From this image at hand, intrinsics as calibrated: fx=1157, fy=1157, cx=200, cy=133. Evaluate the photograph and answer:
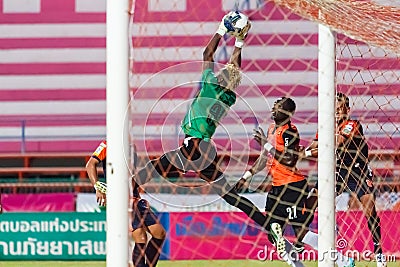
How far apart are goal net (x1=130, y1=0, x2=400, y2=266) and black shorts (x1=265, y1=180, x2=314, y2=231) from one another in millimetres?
249

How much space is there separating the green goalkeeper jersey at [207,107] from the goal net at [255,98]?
0.11 meters

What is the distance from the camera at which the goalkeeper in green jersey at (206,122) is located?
567cm

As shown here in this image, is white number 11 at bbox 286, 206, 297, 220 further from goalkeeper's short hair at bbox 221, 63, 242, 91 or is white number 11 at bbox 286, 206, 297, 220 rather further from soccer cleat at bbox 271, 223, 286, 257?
goalkeeper's short hair at bbox 221, 63, 242, 91

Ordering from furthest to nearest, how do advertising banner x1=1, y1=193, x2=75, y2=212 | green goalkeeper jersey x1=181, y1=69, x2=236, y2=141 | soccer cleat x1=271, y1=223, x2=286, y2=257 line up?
advertising banner x1=1, y1=193, x2=75, y2=212
soccer cleat x1=271, y1=223, x2=286, y2=257
green goalkeeper jersey x1=181, y1=69, x2=236, y2=141

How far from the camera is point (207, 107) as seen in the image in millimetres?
5988

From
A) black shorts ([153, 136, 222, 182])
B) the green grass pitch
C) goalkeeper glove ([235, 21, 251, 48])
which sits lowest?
the green grass pitch

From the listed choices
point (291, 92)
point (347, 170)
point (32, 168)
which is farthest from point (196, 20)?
point (347, 170)

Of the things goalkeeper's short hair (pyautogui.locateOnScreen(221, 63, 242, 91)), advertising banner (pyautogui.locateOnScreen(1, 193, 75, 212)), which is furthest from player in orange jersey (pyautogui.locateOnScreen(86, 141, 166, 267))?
advertising banner (pyautogui.locateOnScreen(1, 193, 75, 212))

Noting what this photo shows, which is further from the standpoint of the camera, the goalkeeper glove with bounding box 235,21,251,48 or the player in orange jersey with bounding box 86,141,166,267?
the player in orange jersey with bounding box 86,141,166,267

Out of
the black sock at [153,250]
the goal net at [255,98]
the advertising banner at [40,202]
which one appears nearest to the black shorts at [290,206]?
the goal net at [255,98]

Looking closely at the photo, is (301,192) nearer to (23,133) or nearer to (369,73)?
(369,73)

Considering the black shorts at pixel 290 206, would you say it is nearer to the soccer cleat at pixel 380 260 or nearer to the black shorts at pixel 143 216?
the soccer cleat at pixel 380 260

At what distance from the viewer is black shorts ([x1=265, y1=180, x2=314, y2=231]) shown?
26.1ft

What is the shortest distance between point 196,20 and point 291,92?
5.95ft
